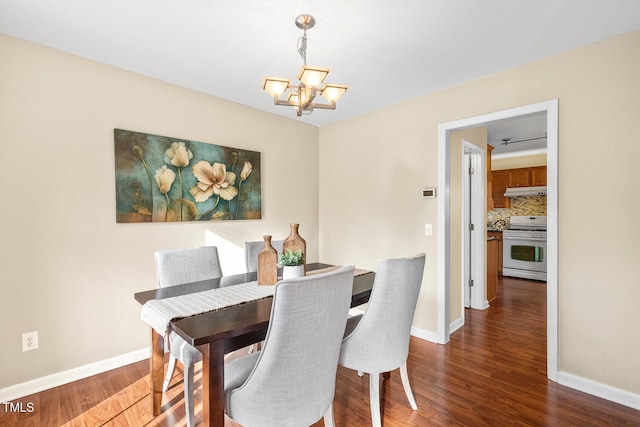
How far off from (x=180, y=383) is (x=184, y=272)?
0.79 meters

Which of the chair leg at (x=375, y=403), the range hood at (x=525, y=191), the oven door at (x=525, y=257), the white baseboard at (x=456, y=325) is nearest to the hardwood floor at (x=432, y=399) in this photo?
the chair leg at (x=375, y=403)

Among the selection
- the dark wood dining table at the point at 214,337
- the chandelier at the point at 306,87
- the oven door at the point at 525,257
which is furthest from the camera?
the oven door at the point at 525,257

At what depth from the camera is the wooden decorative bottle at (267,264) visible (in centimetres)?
199

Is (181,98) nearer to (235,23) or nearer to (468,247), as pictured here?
(235,23)

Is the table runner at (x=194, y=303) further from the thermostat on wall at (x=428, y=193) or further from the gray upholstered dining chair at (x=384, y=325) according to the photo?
the thermostat on wall at (x=428, y=193)

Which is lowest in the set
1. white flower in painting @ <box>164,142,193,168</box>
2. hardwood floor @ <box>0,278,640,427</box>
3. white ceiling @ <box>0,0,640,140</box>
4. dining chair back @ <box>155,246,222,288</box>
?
hardwood floor @ <box>0,278,640,427</box>

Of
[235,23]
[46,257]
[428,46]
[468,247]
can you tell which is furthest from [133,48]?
[468,247]

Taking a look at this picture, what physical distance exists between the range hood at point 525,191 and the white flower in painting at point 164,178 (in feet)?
19.2

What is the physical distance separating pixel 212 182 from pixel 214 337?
79.6 inches

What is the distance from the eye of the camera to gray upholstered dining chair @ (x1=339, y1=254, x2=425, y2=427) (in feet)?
5.31

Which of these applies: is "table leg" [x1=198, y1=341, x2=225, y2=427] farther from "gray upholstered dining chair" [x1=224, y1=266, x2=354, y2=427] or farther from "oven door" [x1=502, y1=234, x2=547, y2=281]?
"oven door" [x1=502, y1=234, x2=547, y2=281]

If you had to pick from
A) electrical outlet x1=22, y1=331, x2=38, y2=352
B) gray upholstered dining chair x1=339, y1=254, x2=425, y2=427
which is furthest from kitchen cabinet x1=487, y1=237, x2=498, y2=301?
electrical outlet x1=22, y1=331, x2=38, y2=352

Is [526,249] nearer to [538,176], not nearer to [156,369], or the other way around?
[538,176]

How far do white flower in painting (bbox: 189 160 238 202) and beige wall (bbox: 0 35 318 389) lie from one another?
286 mm
